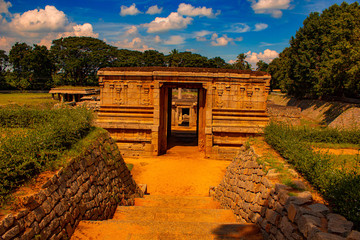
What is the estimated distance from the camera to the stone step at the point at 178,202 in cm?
870

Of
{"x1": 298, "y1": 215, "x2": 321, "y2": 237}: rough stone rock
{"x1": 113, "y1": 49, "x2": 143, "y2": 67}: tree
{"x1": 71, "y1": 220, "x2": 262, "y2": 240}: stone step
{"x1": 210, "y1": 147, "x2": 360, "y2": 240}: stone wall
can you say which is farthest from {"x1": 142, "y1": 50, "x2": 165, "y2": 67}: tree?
{"x1": 298, "y1": 215, "x2": 321, "y2": 237}: rough stone rock

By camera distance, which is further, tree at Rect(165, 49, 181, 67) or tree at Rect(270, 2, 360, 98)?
tree at Rect(165, 49, 181, 67)

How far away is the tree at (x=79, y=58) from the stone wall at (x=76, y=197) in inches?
1860

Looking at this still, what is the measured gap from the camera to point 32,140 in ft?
17.0

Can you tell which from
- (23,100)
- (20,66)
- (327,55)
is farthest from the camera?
(20,66)

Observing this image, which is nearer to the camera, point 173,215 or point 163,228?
point 163,228

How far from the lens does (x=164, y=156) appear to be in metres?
15.7

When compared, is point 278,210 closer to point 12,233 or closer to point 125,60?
point 12,233

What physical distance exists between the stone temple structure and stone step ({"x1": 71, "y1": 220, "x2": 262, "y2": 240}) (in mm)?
9635

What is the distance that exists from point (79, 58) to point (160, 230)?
51.9 metres

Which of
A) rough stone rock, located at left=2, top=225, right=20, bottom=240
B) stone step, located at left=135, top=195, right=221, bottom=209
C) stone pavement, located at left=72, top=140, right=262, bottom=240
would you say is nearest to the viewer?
rough stone rock, located at left=2, top=225, right=20, bottom=240

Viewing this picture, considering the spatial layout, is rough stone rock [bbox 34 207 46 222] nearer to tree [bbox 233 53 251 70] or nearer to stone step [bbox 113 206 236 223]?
stone step [bbox 113 206 236 223]

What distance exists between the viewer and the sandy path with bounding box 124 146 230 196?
1127 centimetres

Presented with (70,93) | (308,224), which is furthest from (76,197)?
(70,93)
